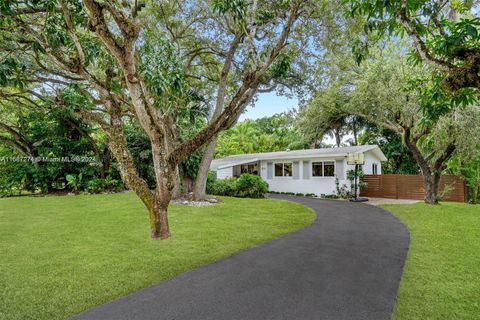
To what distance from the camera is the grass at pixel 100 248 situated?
12.4 ft

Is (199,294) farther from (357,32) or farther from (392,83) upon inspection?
(392,83)

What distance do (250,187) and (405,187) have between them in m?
8.91

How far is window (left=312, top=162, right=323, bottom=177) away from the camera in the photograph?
57.4 feet

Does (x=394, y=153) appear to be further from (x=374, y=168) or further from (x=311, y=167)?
(x=311, y=167)

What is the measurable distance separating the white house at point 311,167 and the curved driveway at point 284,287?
33.7 ft

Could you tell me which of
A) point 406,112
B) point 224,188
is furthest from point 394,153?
point 224,188

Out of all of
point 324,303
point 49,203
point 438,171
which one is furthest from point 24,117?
point 438,171

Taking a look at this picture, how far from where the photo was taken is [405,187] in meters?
15.8

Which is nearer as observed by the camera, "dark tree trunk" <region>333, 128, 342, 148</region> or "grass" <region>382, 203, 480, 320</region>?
"grass" <region>382, 203, 480, 320</region>

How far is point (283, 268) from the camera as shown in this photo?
479cm

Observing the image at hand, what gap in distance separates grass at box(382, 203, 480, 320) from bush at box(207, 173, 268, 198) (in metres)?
8.49

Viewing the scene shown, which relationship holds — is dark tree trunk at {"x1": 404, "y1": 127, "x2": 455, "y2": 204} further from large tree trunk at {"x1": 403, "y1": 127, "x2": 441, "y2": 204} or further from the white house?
the white house

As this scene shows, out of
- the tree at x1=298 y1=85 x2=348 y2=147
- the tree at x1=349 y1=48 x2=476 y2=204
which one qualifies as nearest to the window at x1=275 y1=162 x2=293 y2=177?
the tree at x1=298 y1=85 x2=348 y2=147

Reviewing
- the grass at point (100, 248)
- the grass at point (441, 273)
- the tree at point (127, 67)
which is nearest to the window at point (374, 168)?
the grass at point (441, 273)
